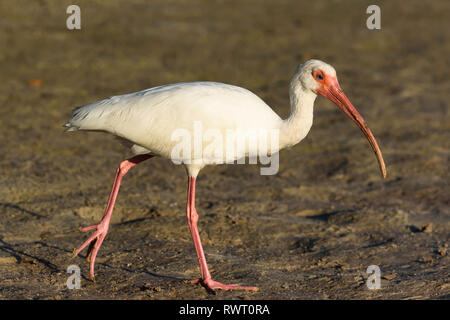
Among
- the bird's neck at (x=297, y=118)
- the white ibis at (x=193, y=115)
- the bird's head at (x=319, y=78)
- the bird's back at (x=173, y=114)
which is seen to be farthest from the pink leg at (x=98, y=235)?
the bird's head at (x=319, y=78)

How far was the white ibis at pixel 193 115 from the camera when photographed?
5359mm

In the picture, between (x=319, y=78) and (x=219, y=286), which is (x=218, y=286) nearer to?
(x=219, y=286)

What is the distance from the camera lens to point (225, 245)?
6.09 metres

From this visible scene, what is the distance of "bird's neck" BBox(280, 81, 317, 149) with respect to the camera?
5488 millimetres

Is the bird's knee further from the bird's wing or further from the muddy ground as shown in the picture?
the muddy ground

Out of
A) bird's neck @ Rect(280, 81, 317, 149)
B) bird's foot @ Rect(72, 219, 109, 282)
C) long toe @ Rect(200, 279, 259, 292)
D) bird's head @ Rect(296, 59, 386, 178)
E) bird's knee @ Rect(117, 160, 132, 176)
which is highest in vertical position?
bird's head @ Rect(296, 59, 386, 178)

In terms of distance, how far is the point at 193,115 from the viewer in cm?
538

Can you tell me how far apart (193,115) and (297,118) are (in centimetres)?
78

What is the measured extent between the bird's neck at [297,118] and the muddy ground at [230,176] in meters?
1.02

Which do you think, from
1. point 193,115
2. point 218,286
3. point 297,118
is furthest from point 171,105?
point 218,286

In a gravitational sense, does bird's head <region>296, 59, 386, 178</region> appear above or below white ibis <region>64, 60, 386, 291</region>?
above

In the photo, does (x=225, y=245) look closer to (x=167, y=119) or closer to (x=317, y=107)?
(x=167, y=119)

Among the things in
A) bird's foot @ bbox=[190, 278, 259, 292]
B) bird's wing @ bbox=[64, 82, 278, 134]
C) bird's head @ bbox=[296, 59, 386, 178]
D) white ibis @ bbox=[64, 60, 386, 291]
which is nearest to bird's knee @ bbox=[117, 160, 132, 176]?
white ibis @ bbox=[64, 60, 386, 291]
